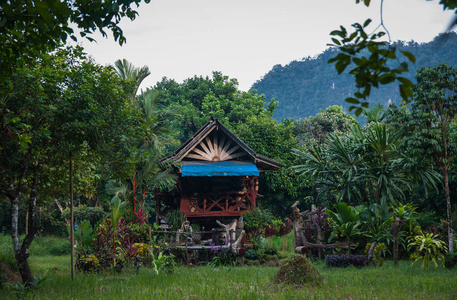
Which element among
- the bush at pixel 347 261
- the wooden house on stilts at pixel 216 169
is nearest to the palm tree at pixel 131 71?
the wooden house on stilts at pixel 216 169

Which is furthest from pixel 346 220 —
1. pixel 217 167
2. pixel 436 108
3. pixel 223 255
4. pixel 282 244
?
pixel 217 167

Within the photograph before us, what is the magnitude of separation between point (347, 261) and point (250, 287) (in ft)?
18.7

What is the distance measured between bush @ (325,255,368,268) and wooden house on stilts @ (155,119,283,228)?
26.6 ft

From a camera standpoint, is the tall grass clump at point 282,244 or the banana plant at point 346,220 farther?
the tall grass clump at point 282,244

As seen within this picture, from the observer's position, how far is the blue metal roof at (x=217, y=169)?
22078mm

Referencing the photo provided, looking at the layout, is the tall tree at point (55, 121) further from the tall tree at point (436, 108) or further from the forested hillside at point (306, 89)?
the forested hillside at point (306, 89)

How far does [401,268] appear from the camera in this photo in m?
13.5

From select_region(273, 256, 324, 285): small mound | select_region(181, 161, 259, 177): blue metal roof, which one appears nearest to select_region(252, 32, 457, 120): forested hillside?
select_region(181, 161, 259, 177): blue metal roof

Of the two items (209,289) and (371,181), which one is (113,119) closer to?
(209,289)

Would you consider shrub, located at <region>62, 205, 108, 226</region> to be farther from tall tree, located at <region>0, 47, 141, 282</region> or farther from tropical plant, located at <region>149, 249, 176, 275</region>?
tall tree, located at <region>0, 47, 141, 282</region>

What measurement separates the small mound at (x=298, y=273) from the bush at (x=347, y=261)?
4.65 meters

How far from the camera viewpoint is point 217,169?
22.5m

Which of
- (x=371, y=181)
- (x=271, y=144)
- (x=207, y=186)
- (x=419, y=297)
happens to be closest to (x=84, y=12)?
(x=419, y=297)

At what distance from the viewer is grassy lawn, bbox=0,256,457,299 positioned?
344 inches
